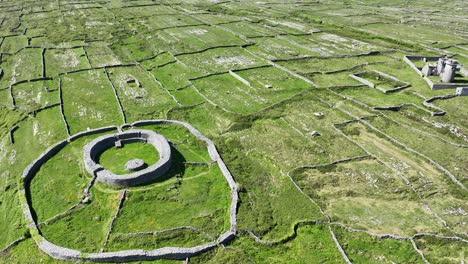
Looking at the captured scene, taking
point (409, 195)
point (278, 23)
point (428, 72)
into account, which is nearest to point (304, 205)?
point (409, 195)

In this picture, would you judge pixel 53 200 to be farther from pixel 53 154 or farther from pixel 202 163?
pixel 202 163

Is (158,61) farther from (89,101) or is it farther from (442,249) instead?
(442,249)

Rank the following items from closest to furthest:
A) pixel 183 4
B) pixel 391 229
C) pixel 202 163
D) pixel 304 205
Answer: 1. pixel 391 229
2. pixel 304 205
3. pixel 202 163
4. pixel 183 4

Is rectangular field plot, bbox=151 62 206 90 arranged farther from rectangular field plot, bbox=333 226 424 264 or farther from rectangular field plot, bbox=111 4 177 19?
rectangular field plot, bbox=111 4 177 19

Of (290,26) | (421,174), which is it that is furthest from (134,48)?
(421,174)

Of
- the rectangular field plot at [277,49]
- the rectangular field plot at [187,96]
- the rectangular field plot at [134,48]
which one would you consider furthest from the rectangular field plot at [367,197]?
the rectangular field plot at [134,48]

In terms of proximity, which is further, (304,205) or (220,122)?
(220,122)

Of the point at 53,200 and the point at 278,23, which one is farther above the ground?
the point at 278,23

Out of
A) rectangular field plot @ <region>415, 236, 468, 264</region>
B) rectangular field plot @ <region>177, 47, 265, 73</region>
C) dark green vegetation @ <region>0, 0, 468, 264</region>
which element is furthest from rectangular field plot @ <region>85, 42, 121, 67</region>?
rectangular field plot @ <region>415, 236, 468, 264</region>
